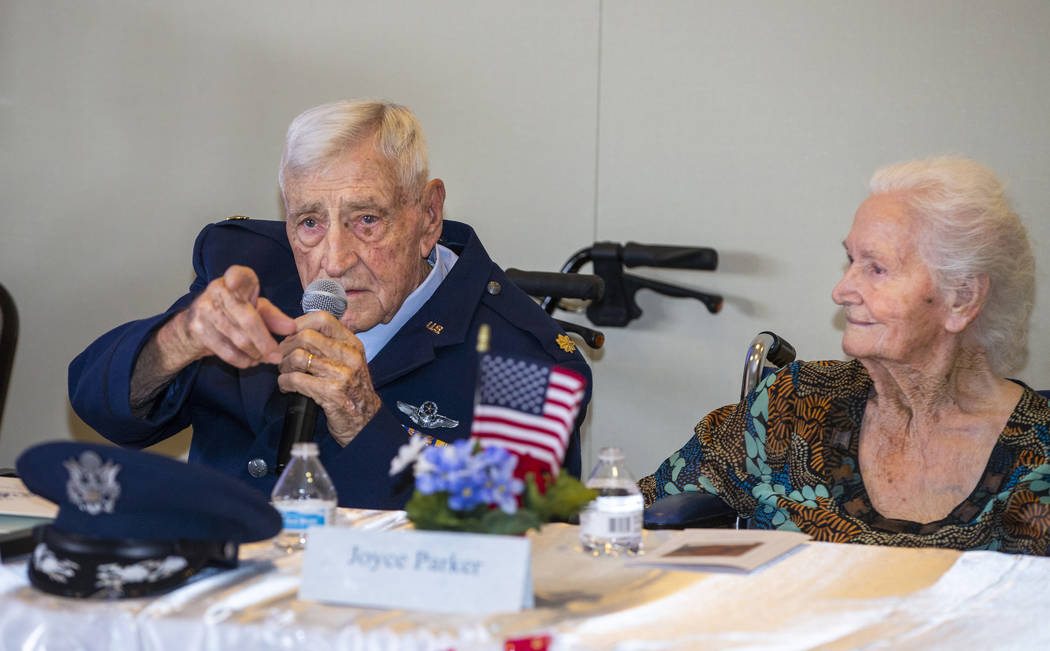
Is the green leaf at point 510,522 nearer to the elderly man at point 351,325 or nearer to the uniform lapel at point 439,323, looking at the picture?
the elderly man at point 351,325

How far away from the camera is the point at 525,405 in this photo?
1.25 meters

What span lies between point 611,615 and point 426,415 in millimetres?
1135

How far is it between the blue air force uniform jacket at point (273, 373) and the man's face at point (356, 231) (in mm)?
96

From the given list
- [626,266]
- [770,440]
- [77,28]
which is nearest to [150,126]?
[77,28]

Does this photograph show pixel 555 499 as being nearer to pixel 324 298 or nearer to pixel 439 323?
pixel 324 298

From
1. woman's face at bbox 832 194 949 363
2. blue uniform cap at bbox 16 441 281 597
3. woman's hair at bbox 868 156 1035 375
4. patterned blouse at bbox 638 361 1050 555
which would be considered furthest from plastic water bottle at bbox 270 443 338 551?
woman's hair at bbox 868 156 1035 375

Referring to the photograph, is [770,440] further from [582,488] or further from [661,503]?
[582,488]

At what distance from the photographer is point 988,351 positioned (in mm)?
2238

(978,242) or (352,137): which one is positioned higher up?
(352,137)

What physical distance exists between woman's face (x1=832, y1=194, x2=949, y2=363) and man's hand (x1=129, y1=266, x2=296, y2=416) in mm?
1124

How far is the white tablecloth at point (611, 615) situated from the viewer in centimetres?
115

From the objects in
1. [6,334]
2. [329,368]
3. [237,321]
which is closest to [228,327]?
[237,321]

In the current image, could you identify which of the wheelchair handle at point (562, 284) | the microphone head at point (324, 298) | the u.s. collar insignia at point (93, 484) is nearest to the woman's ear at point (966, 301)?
the wheelchair handle at point (562, 284)

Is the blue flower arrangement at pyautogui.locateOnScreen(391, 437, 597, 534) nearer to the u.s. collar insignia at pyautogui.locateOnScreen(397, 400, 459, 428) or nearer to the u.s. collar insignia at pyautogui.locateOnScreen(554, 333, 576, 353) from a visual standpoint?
the u.s. collar insignia at pyautogui.locateOnScreen(397, 400, 459, 428)
